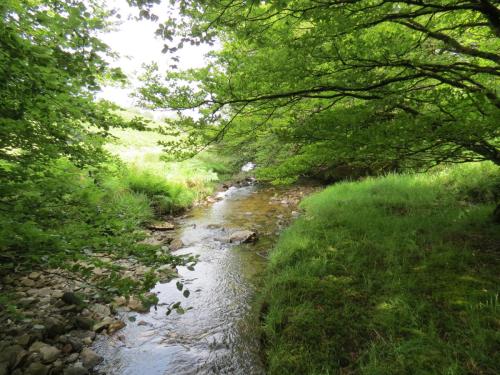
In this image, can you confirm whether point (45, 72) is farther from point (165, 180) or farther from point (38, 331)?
point (165, 180)

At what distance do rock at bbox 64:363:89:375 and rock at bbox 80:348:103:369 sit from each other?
8cm

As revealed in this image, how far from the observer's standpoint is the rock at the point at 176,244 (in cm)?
717

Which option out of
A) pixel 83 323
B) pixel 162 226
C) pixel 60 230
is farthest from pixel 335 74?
pixel 162 226

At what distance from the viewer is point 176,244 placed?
288 inches

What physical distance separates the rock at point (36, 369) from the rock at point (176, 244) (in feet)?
13.2

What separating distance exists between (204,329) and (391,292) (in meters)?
2.62

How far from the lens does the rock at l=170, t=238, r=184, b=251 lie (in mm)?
7168

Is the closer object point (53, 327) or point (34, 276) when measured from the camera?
point (53, 327)

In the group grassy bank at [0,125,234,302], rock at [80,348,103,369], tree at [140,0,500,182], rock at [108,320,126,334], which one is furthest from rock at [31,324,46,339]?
tree at [140,0,500,182]

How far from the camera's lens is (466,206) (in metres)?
6.16

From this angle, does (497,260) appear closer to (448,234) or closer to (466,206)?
(448,234)

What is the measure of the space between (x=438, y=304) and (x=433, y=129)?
2.04 metres

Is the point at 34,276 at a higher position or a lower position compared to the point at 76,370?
higher

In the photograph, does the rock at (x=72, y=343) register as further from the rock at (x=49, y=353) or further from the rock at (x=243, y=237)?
the rock at (x=243, y=237)
